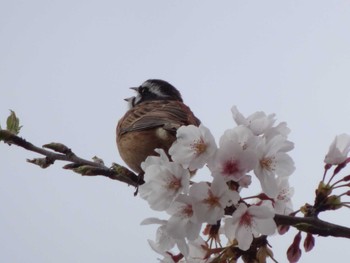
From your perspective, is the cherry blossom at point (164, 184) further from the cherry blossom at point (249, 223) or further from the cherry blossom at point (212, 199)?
the cherry blossom at point (249, 223)

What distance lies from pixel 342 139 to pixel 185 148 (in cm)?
69

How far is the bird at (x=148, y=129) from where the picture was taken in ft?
14.8

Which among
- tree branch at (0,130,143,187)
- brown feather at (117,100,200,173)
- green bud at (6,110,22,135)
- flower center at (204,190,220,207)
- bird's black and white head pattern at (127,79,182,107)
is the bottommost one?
flower center at (204,190,220,207)

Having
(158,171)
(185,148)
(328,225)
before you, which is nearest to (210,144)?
(185,148)

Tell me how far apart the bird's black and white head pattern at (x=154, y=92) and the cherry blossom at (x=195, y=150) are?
4151 mm

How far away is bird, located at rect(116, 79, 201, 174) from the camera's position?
4.51 m

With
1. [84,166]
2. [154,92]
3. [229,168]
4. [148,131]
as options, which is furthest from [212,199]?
[154,92]

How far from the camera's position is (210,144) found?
2.15 metres

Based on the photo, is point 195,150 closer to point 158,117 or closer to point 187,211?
point 187,211

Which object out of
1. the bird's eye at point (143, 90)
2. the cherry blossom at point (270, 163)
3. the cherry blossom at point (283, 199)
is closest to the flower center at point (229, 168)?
the cherry blossom at point (270, 163)

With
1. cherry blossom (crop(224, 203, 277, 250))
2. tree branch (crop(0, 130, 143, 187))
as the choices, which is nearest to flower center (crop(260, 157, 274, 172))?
cherry blossom (crop(224, 203, 277, 250))

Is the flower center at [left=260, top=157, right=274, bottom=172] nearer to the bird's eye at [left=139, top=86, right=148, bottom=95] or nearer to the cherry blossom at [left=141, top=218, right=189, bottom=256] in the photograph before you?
the cherry blossom at [left=141, top=218, right=189, bottom=256]

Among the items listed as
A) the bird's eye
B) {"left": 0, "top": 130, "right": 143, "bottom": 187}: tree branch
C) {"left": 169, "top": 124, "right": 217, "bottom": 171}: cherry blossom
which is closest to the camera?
{"left": 169, "top": 124, "right": 217, "bottom": 171}: cherry blossom

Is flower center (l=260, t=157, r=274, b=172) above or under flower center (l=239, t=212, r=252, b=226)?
above
